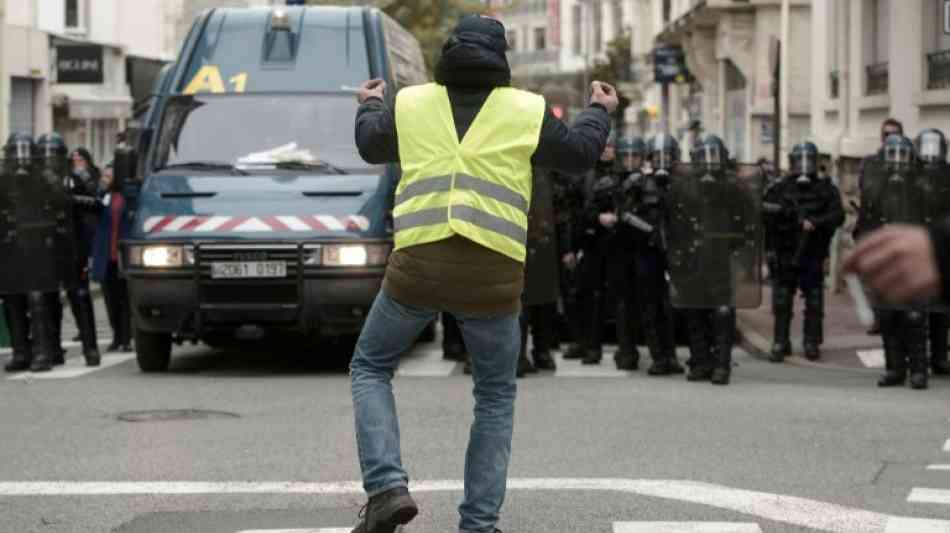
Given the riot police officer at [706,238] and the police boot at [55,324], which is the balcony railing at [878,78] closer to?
the riot police officer at [706,238]

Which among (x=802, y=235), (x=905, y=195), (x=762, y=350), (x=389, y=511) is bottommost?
(x=762, y=350)

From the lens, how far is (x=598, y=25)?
9062 cm

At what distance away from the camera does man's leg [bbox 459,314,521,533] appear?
262 inches

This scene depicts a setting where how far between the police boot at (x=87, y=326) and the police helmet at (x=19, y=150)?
124cm

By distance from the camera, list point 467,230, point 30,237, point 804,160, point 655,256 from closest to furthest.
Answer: point 467,230, point 30,237, point 655,256, point 804,160

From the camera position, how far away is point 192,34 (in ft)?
53.3

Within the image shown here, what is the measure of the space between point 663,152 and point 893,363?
2.45 meters

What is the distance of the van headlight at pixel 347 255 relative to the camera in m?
14.1

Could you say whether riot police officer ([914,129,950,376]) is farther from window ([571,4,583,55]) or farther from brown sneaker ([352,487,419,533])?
window ([571,4,583,55])

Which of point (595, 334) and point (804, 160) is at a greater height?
point (804, 160)

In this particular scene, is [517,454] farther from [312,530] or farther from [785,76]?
[785,76]

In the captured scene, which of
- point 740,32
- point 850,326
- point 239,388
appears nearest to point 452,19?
point 740,32

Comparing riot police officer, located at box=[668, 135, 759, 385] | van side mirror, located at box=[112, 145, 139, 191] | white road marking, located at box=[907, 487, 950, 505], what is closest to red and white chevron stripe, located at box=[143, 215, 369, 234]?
van side mirror, located at box=[112, 145, 139, 191]

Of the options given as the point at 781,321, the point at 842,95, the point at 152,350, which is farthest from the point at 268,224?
the point at 842,95
